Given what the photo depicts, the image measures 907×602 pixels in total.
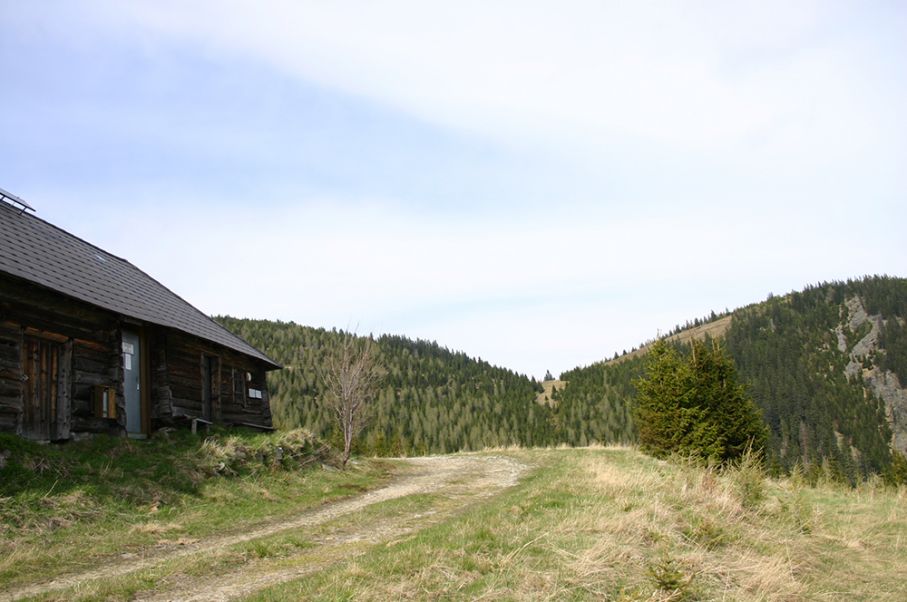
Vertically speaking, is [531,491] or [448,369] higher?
[448,369]

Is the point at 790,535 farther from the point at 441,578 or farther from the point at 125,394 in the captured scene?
the point at 125,394

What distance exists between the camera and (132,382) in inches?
778

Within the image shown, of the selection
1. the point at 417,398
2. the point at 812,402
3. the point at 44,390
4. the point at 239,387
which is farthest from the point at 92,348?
the point at 812,402

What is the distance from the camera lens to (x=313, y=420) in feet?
322

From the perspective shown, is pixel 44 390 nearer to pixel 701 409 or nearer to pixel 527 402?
pixel 701 409

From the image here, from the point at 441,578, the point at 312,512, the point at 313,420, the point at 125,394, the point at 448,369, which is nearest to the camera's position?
the point at 441,578

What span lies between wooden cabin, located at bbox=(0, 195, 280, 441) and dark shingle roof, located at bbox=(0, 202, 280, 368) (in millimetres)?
57

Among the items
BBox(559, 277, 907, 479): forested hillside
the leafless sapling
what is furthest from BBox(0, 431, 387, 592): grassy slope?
BBox(559, 277, 907, 479): forested hillside

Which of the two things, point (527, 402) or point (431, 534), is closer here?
point (431, 534)

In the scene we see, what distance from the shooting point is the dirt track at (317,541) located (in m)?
8.23

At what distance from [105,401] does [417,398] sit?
117 meters

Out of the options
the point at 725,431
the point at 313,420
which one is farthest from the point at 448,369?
the point at 725,431

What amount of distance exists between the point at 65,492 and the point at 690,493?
41.1ft

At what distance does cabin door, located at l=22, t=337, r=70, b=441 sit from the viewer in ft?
51.0
